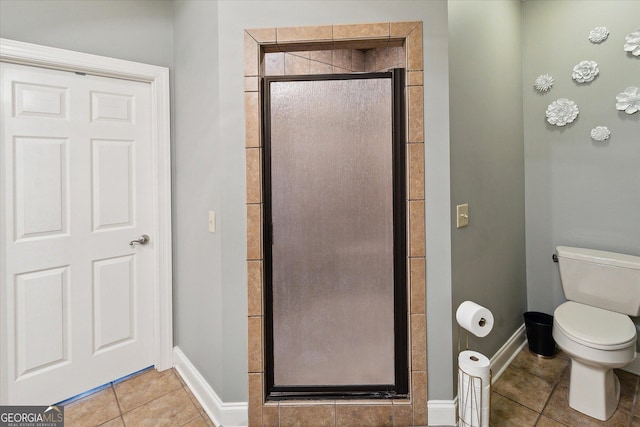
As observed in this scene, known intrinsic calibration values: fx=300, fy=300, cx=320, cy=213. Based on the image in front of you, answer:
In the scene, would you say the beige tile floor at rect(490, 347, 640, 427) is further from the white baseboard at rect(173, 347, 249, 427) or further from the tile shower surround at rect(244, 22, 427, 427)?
the white baseboard at rect(173, 347, 249, 427)

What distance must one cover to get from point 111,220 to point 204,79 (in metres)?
1.06

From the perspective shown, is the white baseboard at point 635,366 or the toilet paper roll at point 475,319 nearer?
the toilet paper roll at point 475,319

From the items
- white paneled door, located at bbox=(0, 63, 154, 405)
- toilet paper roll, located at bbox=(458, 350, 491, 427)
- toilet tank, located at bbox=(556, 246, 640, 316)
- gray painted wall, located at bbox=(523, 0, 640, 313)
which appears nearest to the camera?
toilet paper roll, located at bbox=(458, 350, 491, 427)

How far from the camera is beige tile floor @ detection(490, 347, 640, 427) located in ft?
5.22

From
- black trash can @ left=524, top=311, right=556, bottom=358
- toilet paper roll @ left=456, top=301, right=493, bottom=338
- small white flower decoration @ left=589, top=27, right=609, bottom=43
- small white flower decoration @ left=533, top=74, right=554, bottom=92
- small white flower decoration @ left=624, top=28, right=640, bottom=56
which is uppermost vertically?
small white flower decoration @ left=589, top=27, right=609, bottom=43

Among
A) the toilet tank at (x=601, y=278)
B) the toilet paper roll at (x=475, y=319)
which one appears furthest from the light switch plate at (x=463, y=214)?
the toilet tank at (x=601, y=278)

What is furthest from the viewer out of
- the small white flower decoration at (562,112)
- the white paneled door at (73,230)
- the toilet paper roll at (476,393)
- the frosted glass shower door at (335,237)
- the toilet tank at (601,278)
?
the small white flower decoration at (562,112)

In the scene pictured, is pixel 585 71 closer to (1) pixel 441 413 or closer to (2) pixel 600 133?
(2) pixel 600 133

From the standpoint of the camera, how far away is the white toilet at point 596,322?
5.05 feet

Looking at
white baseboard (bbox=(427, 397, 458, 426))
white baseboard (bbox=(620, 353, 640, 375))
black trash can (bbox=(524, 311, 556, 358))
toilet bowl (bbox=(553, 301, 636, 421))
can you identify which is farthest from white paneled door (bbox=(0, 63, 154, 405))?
white baseboard (bbox=(620, 353, 640, 375))

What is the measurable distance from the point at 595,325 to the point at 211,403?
7.10 ft

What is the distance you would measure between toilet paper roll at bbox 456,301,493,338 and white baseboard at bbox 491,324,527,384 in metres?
0.68

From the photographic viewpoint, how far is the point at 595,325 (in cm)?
166

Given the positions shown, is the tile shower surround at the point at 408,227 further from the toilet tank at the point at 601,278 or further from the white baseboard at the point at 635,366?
the white baseboard at the point at 635,366
